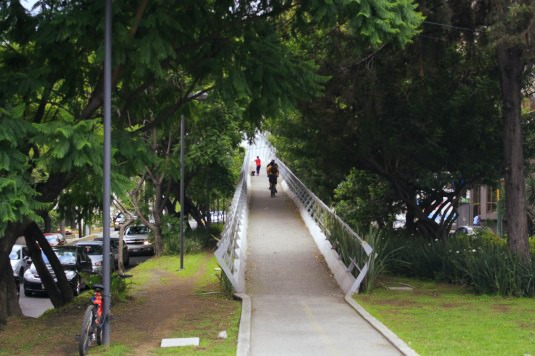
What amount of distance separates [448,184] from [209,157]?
9.41 m

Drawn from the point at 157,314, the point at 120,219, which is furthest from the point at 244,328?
the point at 120,219

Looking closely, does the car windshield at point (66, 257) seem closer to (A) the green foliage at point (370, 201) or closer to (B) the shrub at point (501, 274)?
(A) the green foliage at point (370, 201)

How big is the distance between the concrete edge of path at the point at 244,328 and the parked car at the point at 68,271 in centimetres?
917

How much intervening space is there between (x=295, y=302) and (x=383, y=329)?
10.5ft

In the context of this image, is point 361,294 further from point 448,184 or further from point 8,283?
point 448,184

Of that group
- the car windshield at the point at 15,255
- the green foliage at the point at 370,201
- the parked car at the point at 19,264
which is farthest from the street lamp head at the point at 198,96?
the car windshield at the point at 15,255

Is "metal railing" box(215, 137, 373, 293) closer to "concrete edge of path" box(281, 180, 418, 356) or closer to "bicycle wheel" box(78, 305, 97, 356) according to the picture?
"concrete edge of path" box(281, 180, 418, 356)

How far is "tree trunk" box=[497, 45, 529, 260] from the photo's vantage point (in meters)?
15.8

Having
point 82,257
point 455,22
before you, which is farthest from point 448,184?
point 82,257

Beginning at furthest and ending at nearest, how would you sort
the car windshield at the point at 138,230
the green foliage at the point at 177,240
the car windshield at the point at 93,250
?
the car windshield at the point at 138,230
the green foliage at the point at 177,240
the car windshield at the point at 93,250

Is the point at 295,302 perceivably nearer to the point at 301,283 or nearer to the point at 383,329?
the point at 301,283

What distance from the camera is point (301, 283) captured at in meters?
15.4

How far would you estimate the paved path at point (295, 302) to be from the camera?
922 cm

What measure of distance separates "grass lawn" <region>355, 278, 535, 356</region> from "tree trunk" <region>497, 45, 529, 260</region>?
202 centimetres
